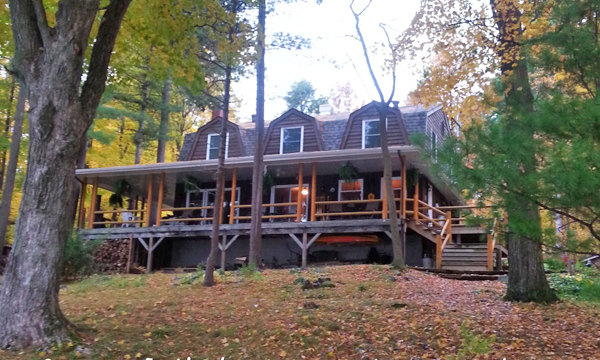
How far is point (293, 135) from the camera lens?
20.0 metres

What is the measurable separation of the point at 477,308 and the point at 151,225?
13587 millimetres

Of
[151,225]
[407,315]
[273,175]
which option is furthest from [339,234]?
[407,315]

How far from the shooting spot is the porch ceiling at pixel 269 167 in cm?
1593

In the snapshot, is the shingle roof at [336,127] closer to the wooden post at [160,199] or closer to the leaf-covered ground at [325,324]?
the wooden post at [160,199]

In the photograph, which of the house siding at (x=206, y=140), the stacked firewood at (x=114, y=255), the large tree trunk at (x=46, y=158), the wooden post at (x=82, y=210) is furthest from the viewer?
the house siding at (x=206, y=140)

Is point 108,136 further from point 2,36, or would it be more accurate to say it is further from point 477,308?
point 477,308

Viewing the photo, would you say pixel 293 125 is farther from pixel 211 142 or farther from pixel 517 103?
pixel 517 103

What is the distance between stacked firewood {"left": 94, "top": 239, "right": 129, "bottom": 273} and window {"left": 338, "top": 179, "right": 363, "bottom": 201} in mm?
7972

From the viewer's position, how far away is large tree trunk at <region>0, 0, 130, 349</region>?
5.73 metres

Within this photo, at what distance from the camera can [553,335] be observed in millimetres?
7043

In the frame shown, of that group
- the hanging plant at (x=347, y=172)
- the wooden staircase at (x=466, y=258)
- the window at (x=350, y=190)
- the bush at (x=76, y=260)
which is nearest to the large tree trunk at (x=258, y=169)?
the hanging plant at (x=347, y=172)

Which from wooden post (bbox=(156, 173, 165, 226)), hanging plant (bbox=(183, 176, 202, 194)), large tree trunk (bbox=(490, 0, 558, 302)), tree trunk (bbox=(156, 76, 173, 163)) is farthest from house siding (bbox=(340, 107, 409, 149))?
tree trunk (bbox=(156, 76, 173, 163))

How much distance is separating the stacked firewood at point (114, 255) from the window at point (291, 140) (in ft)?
22.3

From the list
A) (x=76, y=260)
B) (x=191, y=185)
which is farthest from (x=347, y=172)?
(x=76, y=260)
